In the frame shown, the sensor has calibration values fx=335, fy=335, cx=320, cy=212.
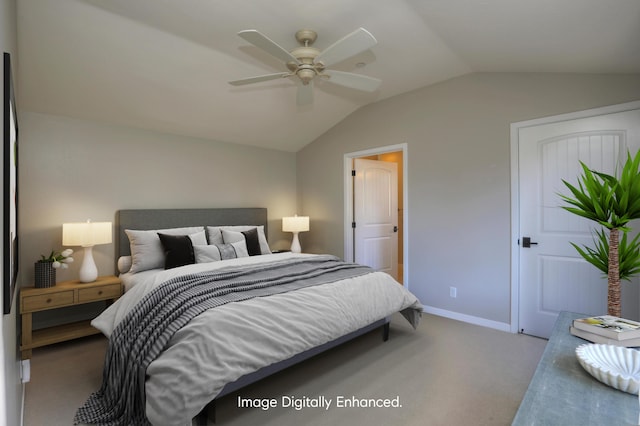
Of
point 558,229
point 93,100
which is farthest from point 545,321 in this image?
point 93,100

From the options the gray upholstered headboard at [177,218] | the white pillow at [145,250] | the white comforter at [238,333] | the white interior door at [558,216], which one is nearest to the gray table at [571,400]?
the white comforter at [238,333]

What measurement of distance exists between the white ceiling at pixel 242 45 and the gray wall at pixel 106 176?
230 mm

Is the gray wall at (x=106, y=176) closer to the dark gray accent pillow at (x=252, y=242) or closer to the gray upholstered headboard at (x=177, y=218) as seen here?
the gray upholstered headboard at (x=177, y=218)

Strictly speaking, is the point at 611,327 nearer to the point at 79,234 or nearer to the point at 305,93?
the point at 305,93

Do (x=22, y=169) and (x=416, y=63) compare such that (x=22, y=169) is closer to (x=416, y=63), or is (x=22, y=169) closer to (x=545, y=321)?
(x=416, y=63)

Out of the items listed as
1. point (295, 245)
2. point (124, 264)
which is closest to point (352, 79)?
point (295, 245)

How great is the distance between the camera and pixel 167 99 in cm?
355

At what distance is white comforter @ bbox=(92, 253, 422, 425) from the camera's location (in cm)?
168

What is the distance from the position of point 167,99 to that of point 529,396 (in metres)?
3.82

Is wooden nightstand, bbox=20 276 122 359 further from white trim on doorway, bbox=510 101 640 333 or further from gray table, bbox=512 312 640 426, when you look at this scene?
white trim on doorway, bbox=510 101 640 333

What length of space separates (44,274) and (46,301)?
260 mm

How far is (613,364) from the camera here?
1501 millimetres

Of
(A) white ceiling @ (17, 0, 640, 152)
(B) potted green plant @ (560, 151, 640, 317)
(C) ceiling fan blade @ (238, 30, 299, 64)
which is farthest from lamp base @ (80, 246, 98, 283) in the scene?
(B) potted green plant @ (560, 151, 640, 317)

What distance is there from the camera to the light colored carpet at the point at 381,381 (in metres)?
2.06
